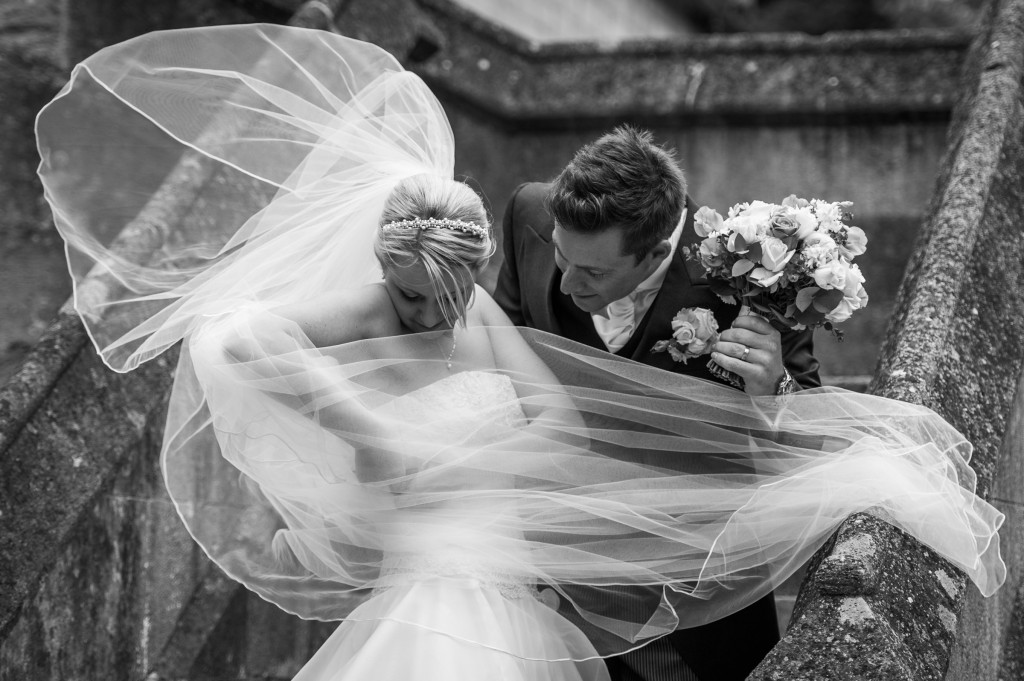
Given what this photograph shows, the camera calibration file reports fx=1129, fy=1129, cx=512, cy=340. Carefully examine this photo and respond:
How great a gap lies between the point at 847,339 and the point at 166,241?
3.77m

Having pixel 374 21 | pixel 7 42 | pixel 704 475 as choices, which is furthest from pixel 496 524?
pixel 7 42

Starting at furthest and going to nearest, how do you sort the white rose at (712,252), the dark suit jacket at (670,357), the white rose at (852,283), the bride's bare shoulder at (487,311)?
the bride's bare shoulder at (487,311), the dark suit jacket at (670,357), the white rose at (712,252), the white rose at (852,283)

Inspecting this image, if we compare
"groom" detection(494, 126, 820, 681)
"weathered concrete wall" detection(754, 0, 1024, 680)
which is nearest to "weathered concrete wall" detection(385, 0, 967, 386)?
"weathered concrete wall" detection(754, 0, 1024, 680)

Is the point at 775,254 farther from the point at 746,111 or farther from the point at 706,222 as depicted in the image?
the point at 746,111

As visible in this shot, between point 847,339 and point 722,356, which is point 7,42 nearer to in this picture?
point 722,356

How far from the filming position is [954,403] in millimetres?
3191

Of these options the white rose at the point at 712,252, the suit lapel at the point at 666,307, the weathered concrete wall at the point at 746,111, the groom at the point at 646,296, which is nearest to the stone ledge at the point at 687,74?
the weathered concrete wall at the point at 746,111

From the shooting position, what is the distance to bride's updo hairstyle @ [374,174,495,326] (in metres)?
3.09

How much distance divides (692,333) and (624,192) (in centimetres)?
44

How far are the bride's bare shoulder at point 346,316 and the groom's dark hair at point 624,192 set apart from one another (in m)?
0.57

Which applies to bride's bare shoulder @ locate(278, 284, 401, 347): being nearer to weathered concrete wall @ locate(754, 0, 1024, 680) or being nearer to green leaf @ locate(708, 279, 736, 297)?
green leaf @ locate(708, 279, 736, 297)

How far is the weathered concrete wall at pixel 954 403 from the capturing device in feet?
8.39

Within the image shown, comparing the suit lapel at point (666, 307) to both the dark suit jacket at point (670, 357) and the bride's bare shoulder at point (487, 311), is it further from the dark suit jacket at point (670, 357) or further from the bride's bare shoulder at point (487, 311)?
the bride's bare shoulder at point (487, 311)

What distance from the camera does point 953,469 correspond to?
2.91m
